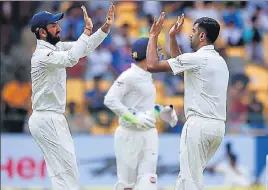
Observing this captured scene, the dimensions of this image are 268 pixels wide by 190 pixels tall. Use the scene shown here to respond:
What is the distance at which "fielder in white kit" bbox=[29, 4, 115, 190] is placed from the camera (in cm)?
984

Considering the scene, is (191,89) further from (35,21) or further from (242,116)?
(242,116)

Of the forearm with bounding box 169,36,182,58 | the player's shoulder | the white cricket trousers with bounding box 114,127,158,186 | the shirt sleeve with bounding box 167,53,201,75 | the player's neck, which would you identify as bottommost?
the white cricket trousers with bounding box 114,127,158,186

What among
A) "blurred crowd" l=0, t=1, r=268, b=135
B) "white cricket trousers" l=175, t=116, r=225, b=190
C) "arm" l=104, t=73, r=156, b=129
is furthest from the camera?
"blurred crowd" l=0, t=1, r=268, b=135

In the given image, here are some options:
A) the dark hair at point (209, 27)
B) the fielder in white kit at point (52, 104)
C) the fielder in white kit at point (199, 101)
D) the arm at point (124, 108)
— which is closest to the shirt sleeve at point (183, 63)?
the fielder in white kit at point (199, 101)

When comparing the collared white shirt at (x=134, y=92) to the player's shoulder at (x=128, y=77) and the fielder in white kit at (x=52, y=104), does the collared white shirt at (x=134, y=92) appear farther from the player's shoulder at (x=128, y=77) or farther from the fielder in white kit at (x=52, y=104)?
the fielder in white kit at (x=52, y=104)

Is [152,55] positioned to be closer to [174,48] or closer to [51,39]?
[174,48]

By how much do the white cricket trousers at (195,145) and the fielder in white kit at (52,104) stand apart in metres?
1.25

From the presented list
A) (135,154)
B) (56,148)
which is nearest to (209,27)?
(56,148)

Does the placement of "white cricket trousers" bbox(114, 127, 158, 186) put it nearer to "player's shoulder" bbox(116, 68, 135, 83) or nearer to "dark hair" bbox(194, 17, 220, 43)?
"player's shoulder" bbox(116, 68, 135, 83)

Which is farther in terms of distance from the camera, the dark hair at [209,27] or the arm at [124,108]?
the arm at [124,108]

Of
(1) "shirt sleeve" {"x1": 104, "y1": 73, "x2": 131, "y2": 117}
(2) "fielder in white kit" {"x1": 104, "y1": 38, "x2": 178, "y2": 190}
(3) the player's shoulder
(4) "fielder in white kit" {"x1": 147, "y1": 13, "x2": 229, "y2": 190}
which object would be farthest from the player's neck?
(4) "fielder in white kit" {"x1": 147, "y1": 13, "x2": 229, "y2": 190}

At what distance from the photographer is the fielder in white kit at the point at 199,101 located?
30.6ft

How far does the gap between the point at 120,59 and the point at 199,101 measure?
762 cm

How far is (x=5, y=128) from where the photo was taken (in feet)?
51.2
